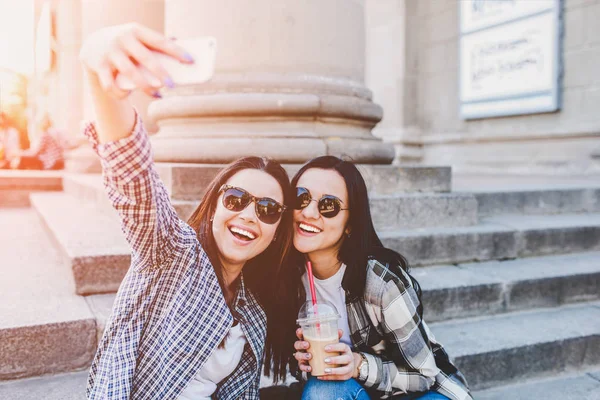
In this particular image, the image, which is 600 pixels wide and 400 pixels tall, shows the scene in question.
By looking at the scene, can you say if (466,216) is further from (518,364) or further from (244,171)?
(244,171)

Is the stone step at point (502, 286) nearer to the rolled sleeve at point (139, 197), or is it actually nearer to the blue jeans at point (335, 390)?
the blue jeans at point (335, 390)

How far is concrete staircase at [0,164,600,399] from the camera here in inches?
89.5

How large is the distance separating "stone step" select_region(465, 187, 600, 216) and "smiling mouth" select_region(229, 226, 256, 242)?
10.0 feet

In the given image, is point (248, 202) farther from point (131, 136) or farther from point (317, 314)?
point (131, 136)

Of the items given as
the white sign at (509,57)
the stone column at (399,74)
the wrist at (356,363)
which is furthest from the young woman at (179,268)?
the stone column at (399,74)

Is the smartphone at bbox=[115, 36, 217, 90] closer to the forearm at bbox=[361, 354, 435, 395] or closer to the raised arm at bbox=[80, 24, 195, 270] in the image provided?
the raised arm at bbox=[80, 24, 195, 270]

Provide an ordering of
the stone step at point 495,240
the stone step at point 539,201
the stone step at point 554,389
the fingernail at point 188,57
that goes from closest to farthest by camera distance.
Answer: the fingernail at point 188,57 → the stone step at point 554,389 → the stone step at point 495,240 → the stone step at point 539,201

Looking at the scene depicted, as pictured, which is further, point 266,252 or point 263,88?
point 263,88

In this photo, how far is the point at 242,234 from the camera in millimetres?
1697

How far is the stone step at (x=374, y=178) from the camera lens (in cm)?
324

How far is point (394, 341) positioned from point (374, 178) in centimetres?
201

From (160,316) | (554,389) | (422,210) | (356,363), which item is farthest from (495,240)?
(160,316)

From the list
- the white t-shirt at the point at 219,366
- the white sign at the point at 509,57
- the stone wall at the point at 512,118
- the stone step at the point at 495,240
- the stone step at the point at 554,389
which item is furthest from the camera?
the white sign at the point at 509,57

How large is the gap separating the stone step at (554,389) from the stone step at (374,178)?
1.59 meters
